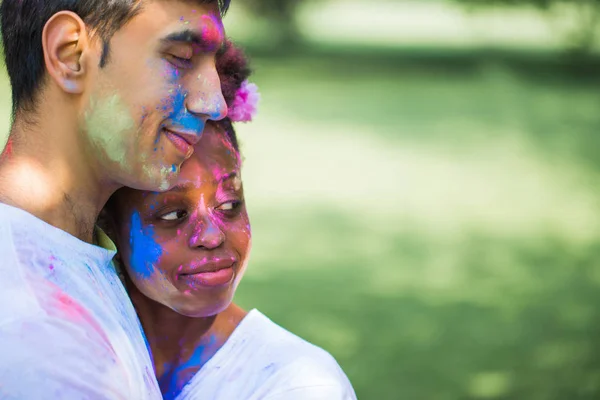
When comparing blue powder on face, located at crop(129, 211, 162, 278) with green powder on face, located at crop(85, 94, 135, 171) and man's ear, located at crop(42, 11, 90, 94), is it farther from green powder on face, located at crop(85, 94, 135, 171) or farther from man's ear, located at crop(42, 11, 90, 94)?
man's ear, located at crop(42, 11, 90, 94)

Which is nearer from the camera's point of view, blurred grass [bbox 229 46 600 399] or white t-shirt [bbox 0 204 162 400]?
white t-shirt [bbox 0 204 162 400]

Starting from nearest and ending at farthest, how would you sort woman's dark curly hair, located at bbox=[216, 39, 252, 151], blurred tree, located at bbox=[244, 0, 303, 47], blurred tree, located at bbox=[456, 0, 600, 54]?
woman's dark curly hair, located at bbox=[216, 39, 252, 151]
blurred tree, located at bbox=[456, 0, 600, 54]
blurred tree, located at bbox=[244, 0, 303, 47]

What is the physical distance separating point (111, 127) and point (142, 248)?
494 millimetres

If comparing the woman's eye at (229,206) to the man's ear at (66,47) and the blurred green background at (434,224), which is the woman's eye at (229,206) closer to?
the man's ear at (66,47)

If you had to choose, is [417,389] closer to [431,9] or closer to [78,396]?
[78,396]

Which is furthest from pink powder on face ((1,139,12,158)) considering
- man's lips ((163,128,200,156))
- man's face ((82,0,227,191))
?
man's lips ((163,128,200,156))

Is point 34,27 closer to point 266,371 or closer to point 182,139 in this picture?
point 182,139

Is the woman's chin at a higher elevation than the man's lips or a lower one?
lower

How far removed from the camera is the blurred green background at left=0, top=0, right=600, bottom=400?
225 inches

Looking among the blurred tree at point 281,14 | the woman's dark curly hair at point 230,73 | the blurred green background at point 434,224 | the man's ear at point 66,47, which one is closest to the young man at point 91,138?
the man's ear at point 66,47

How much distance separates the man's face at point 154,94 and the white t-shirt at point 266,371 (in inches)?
23.1

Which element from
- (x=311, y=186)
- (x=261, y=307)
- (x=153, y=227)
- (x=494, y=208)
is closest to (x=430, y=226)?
(x=494, y=208)

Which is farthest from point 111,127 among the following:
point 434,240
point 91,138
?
point 434,240

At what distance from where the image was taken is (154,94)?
180cm
